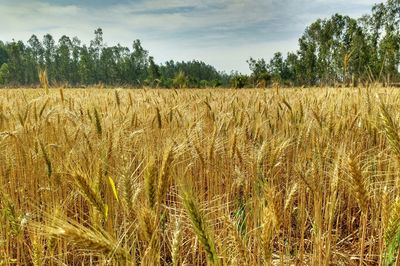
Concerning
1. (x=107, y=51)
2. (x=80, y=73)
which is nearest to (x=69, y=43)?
(x=107, y=51)

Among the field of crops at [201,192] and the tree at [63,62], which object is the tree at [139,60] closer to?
the tree at [63,62]

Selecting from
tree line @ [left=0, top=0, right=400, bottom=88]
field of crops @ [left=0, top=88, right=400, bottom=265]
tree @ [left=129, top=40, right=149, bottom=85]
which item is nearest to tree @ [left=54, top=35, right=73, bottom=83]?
tree line @ [left=0, top=0, right=400, bottom=88]

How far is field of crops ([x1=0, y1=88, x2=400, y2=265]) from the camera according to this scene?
0.92m

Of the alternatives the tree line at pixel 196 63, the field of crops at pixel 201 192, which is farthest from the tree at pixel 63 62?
the field of crops at pixel 201 192

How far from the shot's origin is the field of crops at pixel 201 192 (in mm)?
920

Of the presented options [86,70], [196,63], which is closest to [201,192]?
[86,70]

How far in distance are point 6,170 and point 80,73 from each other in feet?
274

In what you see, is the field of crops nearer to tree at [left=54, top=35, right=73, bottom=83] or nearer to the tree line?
the tree line

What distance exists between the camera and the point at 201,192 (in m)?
1.82

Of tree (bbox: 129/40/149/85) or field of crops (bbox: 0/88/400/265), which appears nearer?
field of crops (bbox: 0/88/400/265)

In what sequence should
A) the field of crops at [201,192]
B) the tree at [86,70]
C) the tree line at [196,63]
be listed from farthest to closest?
the tree at [86,70] < the tree line at [196,63] < the field of crops at [201,192]

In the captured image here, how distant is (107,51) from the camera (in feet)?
289

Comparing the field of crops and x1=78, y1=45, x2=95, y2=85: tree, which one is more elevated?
x1=78, y1=45, x2=95, y2=85: tree

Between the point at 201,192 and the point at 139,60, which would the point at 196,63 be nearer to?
the point at 139,60
